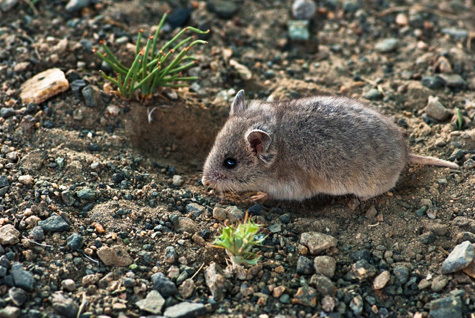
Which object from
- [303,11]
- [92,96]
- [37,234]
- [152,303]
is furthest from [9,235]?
[303,11]

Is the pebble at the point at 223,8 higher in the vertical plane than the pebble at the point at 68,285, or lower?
higher

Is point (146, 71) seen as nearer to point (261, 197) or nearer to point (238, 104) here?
point (238, 104)

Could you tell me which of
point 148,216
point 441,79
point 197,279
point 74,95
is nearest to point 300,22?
point 441,79

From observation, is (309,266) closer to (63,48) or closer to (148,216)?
(148,216)

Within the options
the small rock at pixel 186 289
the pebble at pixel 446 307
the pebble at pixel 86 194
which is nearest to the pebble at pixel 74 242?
the pebble at pixel 86 194

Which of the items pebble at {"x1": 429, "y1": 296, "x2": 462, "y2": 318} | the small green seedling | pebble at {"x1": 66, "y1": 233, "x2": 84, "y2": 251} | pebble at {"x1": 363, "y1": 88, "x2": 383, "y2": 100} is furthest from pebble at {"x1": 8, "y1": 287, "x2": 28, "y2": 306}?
pebble at {"x1": 363, "y1": 88, "x2": 383, "y2": 100}

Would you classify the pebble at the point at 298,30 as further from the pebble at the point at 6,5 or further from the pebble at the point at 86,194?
the pebble at the point at 86,194
